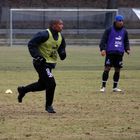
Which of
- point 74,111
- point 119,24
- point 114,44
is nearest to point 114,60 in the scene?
point 114,44

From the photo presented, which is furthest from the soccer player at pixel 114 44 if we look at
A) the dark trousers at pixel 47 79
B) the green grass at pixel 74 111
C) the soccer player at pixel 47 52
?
the dark trousers at pixel 47 79

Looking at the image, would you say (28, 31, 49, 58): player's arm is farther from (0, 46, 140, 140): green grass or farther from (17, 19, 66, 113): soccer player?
(0, 46, 140, 140): green grass

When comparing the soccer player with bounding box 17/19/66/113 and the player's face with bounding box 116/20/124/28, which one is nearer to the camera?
the soccer player with bounding box 17/19/66/113

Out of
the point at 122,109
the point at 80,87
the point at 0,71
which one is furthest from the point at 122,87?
the point at 0,71

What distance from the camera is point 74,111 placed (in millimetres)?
14047

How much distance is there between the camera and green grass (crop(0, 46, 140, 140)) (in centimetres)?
1109

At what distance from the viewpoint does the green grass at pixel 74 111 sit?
11086 millimetres

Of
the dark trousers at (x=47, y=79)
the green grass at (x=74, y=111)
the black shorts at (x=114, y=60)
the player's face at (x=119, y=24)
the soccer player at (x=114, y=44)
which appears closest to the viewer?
the green grass at (x=74, y=111)

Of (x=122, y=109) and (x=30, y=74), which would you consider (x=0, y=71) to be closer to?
(x=30, y=74)

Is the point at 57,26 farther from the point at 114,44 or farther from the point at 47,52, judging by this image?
the point at 114,44

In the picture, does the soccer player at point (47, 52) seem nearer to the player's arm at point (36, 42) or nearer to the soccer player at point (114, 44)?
the player's arm at point (36, 42)

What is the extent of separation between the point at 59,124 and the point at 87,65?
1735 cm

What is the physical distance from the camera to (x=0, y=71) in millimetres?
25484

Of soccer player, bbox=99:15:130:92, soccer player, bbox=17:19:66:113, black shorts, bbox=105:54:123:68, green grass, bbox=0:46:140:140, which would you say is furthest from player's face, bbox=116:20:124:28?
soccer player, bbox=17:19:66:113
